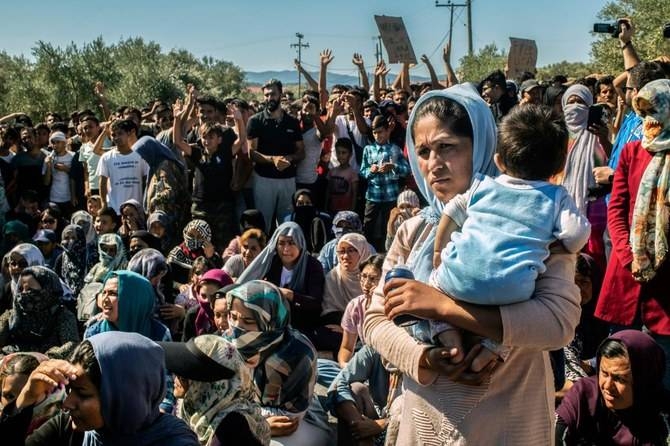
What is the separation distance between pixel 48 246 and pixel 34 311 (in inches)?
97.4

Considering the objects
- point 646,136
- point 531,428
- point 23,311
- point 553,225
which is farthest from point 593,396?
point 23,311

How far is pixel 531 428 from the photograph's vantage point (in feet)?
6.33

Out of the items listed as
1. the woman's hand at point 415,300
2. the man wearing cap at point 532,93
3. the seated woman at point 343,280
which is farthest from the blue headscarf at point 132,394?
the man wearing cap at point 532,93

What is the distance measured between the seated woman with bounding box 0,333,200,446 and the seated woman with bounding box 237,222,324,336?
3.59 meters

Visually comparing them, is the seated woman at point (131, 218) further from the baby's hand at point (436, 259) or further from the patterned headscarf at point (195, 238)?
the baby's hand at point (436, 259)

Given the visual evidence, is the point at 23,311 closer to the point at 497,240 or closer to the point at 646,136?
the point at 646,136

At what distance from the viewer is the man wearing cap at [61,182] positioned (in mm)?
10430

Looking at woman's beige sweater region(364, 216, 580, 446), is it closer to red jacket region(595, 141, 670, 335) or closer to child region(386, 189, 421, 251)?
red jacket region(595, 141, 670, 335)

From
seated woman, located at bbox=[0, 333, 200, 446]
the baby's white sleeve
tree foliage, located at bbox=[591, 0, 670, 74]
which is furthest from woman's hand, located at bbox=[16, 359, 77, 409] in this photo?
tree foliage, located at bbox=[591, 0, 670, 74]

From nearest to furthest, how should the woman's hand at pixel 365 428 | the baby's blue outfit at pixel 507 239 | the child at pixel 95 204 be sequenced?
the baby's blue outfit at pixel 507 239 < the woman's hand at pixel 365 428 < the child at pixel 95 204

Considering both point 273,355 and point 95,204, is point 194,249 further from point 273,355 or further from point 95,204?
point 273,355

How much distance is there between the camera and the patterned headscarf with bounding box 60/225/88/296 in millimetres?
7691

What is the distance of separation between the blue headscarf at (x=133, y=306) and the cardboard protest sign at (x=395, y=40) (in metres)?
9.96

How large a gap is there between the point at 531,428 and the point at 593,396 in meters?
2.01
